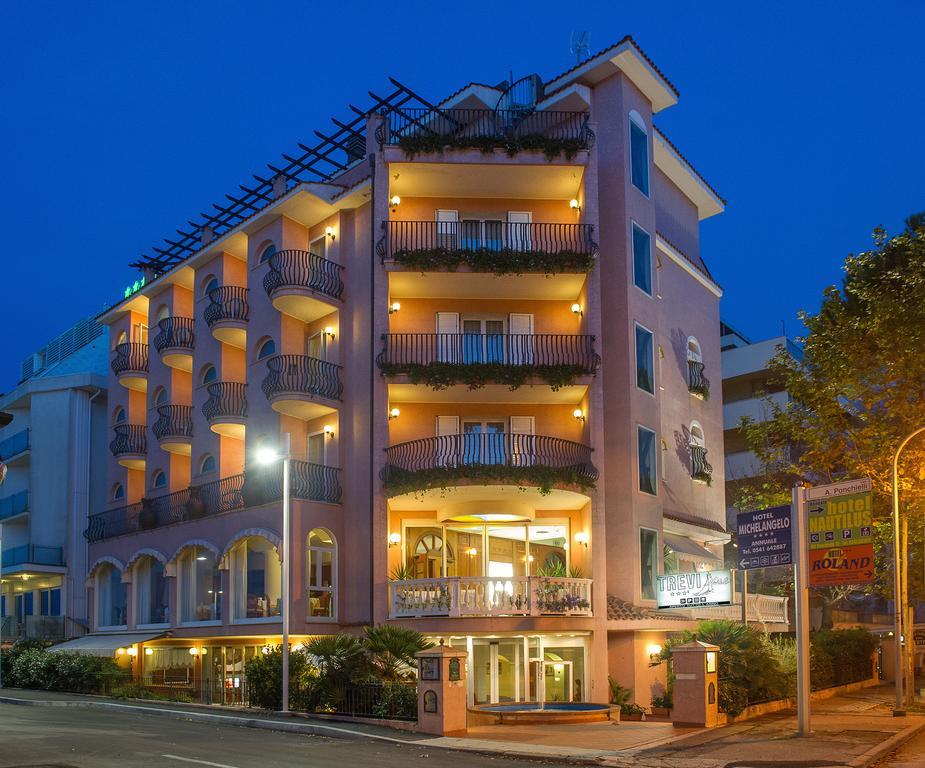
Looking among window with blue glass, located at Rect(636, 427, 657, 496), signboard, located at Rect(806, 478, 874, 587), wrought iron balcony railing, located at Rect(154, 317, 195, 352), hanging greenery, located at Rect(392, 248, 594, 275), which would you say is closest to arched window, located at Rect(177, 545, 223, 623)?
wrought iron balcony railing, located at Rect(154, 317, 195, 352)

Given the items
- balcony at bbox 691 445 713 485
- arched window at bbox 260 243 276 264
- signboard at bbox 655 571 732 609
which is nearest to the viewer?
signboard at bbox 655 571 732 609

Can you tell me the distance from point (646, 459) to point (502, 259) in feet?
24.8

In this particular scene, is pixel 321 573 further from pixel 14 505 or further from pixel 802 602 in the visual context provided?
pixel 14 505

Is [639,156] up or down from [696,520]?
up

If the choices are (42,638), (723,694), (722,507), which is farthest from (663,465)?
(42,638)

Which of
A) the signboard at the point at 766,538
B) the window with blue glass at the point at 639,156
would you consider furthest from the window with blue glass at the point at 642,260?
the signboard at the point at 766,538

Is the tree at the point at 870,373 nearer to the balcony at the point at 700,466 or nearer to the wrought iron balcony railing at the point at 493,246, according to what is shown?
the balcony at the point at 700,466

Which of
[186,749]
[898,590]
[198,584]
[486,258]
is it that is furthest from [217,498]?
[898,590]

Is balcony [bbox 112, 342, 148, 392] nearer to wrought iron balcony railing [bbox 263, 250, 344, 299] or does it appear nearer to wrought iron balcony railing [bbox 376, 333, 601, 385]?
wrought iron balcony railing [bbox 263, 250, 344, 299]

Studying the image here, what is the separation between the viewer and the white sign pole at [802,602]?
2231cm

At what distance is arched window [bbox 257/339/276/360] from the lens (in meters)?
38.8

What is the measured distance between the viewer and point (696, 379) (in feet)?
134

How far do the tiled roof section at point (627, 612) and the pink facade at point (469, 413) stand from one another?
8 centimetres

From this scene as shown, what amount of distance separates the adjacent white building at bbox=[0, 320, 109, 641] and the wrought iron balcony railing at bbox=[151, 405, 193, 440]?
10485 mm
